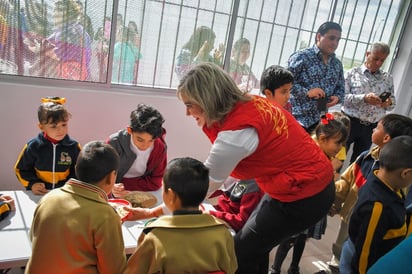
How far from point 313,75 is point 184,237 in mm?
2105

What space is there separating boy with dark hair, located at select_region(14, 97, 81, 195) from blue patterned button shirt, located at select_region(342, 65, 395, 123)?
104 inches

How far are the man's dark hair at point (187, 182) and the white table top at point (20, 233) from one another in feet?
1.13

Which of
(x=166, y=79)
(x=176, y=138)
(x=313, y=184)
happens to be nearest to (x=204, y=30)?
(x=166, y=79)

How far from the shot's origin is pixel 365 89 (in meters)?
3.25

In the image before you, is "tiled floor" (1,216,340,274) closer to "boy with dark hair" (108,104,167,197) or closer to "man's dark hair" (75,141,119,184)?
"boy with dark hair" (108,104,167,197)

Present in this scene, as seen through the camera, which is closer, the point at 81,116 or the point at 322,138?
the point at 322,138

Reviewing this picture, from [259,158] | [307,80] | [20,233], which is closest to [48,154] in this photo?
[20,233]

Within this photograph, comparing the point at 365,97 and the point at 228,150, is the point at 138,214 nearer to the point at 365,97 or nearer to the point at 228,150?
the point at 228,150

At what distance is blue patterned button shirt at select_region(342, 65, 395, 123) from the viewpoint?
10.6ft

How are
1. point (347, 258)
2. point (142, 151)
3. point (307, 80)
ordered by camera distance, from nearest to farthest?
1. point (347, 258)
2. point (142, 151)
3. point (307, 80)

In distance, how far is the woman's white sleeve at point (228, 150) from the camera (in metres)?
1.22

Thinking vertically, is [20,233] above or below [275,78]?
below

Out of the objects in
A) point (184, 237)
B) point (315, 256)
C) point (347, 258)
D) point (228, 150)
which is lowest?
point (315, 256)

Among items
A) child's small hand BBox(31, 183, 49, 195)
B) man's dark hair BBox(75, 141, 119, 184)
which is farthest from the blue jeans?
child's small hand BBox(31, 183, 49, 195)
